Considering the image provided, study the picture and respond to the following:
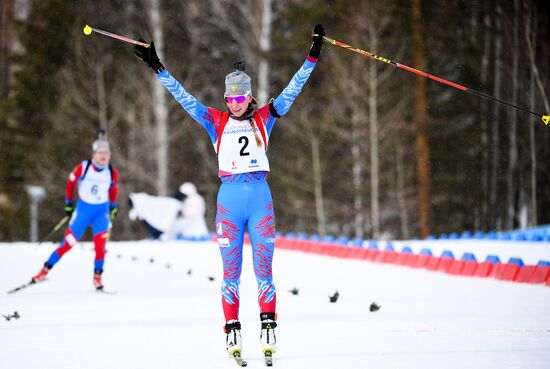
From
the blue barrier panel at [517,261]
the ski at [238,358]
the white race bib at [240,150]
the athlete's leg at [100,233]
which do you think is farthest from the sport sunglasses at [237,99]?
the blue barrier panel at [517,261]

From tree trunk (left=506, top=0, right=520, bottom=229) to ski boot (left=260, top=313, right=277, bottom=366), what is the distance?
1668 centimetres

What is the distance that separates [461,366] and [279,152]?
30.4 m

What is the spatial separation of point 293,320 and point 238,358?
2.30 meters

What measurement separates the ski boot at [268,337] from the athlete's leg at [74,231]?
5406 mm

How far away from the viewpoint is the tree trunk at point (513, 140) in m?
22.3

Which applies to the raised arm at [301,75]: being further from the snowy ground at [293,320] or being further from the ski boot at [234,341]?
the snowy ground at [293,320]

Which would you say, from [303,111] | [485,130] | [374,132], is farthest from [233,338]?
[303,111]

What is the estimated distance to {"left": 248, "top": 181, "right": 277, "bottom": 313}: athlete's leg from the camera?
6.77 metres

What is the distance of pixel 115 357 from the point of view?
21.7 feet

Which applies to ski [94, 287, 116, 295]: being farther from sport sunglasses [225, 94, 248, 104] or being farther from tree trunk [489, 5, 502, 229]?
tree trunk [489, 5, 502, 229]

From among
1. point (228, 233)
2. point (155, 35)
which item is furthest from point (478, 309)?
point (155, 35)

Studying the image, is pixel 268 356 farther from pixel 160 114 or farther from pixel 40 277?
pixel 160 114

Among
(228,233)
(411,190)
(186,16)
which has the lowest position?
(228,233)

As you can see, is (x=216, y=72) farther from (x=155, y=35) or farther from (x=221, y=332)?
(x=221, y=332)
